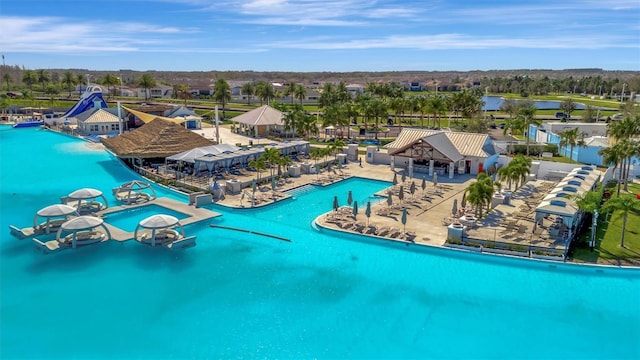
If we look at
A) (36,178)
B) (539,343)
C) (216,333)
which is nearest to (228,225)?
(216,333)

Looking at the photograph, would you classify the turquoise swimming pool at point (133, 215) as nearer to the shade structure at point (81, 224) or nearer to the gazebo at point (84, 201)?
the gazebo at point (84, 201)

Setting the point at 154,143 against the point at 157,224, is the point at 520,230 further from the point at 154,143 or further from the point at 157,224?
the point at 154,143

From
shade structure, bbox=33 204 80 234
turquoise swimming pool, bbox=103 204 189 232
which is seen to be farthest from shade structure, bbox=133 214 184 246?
shade structure, bbox=33 204 80 234

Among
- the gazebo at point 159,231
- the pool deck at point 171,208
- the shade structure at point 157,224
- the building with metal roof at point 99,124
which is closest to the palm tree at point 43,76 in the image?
the building with metal roof at point 99,124

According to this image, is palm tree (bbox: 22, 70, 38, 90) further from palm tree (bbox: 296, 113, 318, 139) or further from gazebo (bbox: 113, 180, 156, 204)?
gazebo (bbox: 113, 180, 156, 204)

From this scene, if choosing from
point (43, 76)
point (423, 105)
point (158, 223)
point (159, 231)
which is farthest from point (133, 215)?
point (43, 76)

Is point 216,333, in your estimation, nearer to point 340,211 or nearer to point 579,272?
point 340,211
